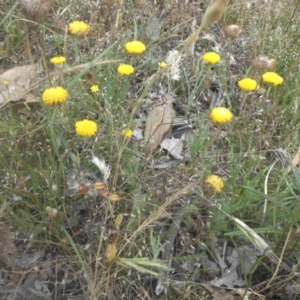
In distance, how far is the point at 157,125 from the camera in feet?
5.60

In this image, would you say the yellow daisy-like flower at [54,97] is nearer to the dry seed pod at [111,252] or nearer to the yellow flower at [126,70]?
the yellow flower at [126,70]

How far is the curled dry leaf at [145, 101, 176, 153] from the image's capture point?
1.61 metres

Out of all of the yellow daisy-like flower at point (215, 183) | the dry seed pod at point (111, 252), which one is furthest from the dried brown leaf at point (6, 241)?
the yellow daisy-like flower at point (215, 183)

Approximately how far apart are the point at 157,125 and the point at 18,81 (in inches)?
21.4

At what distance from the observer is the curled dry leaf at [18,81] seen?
5.10 ft

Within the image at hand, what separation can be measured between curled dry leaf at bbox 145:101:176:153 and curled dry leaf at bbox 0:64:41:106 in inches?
16.6

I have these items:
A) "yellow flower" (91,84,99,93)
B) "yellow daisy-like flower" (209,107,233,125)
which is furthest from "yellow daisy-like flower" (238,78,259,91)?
"yellow flower" (91,84,99,93)

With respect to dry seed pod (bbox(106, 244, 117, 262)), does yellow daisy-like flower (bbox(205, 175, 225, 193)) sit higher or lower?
higher

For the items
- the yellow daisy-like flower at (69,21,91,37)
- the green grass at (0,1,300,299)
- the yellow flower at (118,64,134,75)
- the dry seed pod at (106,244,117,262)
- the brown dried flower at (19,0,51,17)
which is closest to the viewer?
the dry seed pod at (106,244,117,262)

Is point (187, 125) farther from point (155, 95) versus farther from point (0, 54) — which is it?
point (0, 54)

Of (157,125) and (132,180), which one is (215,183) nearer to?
(132,180)

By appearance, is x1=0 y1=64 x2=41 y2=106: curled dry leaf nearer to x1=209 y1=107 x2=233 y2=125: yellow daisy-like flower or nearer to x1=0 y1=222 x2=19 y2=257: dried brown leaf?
x1=0 y1=222 x2=19 y2=257: dried brown leaf

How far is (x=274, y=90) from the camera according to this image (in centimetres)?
189

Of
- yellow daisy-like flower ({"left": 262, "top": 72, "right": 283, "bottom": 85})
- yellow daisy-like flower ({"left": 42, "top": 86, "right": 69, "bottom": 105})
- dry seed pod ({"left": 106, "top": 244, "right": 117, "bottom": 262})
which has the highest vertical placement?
yellow daisy-like flower ({"left": 42, "top": 86, "right": 69, "bottom": 105})
